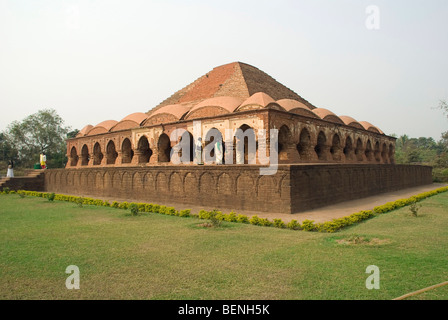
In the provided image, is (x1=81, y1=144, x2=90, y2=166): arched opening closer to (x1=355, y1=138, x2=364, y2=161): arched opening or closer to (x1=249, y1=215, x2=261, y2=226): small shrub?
(x1=249, y1=215, x2=261, y2=226): small shrub

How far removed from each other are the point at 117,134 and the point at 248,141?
9.51 metres

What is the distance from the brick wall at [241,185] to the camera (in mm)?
8758

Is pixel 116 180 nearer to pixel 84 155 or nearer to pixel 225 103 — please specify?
pixel 225 103

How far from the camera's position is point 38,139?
128ft

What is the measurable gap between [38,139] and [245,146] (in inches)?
1399

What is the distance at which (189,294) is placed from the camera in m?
3.22

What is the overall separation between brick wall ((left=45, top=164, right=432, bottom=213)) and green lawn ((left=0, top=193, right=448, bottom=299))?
90.0 inches

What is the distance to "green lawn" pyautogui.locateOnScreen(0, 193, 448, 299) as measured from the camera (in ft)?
10.9

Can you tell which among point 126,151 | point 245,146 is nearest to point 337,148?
point 245,146

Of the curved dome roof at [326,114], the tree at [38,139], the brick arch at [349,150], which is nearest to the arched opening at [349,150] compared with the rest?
the brick arch at [349,150]

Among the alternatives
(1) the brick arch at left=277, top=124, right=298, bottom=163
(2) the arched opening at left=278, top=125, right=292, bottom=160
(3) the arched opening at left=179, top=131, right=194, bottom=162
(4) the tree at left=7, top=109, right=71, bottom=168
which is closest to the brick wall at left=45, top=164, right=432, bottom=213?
(1) the brick arch at left=277, top=124, right=298, bottom=163

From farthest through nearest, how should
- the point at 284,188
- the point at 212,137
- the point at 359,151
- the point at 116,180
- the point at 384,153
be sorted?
the point at 384,153 → the point at 359,151 → the point at 116,180 → the point at 212,137 → the point at 284,188

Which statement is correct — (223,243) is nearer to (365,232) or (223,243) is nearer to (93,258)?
(93,258)
